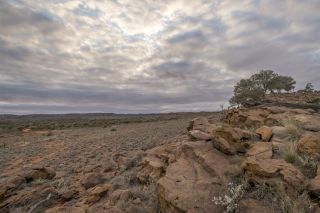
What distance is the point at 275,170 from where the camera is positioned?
4809mm

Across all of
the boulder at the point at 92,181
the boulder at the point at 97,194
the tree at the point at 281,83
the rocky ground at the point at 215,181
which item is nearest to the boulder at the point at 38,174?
the rocky ground at the point at 215,181

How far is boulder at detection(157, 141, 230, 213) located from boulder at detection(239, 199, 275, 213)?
380 millimetres

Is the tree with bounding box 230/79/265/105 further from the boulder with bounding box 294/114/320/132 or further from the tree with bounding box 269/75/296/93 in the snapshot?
the boulder with bounding box 294/114/320/132

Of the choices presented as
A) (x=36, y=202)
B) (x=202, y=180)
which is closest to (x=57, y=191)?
(x=36, y=202)

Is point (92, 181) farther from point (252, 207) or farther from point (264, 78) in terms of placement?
point (264, 78)

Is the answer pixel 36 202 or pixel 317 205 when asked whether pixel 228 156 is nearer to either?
pixel 317 205

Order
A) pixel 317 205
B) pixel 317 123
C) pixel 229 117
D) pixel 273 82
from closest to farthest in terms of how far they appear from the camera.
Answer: pixel 317 205 → pixel 317 123 → pixel 229 117 → pixel 273 82

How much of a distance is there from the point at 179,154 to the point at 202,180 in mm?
2064

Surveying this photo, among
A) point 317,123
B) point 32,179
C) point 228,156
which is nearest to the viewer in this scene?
point 228,156

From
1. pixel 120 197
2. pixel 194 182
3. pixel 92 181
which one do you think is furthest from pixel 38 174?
pixel 194 182

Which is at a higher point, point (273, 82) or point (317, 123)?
point (273, 82)

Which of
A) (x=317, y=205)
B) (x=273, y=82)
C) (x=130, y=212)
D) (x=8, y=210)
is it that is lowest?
(x=8, y=210)

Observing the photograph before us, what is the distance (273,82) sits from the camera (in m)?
27.8

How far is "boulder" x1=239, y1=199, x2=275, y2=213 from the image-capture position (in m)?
4.17
